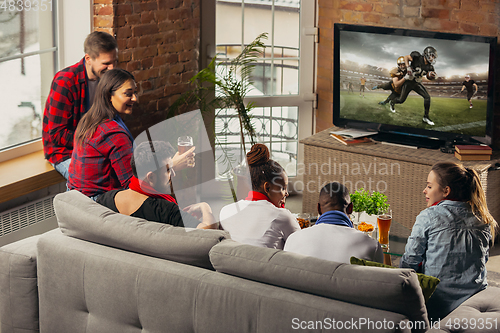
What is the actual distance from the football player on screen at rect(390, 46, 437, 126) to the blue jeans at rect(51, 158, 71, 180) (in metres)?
2.61

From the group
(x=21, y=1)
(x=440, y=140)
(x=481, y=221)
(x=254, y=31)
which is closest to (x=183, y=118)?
(x=254, y=31)

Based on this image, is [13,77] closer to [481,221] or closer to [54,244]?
[54,244]

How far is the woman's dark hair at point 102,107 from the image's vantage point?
9.41ft

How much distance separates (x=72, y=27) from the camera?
3967mm

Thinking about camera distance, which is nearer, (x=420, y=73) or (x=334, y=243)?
(x=334, y=243)

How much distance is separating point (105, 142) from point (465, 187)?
1.74m

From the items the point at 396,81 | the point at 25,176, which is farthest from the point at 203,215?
the point at 396,81

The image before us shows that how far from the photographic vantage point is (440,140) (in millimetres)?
4422

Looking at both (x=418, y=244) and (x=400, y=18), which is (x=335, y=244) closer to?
(x=418, y=244)

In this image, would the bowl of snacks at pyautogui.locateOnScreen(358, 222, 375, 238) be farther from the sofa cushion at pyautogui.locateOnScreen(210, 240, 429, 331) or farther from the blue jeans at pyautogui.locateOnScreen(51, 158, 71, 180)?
the blue jeans at pyautogui.locateOnScreen(51, 158, 71, 180)

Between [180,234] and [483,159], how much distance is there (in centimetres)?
271

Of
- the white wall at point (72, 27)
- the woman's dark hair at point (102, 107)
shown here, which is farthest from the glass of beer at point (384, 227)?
the white wall at point (72, 27)

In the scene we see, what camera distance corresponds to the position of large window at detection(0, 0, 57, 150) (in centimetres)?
361

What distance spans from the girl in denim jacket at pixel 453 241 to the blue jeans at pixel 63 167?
7.03 feet
